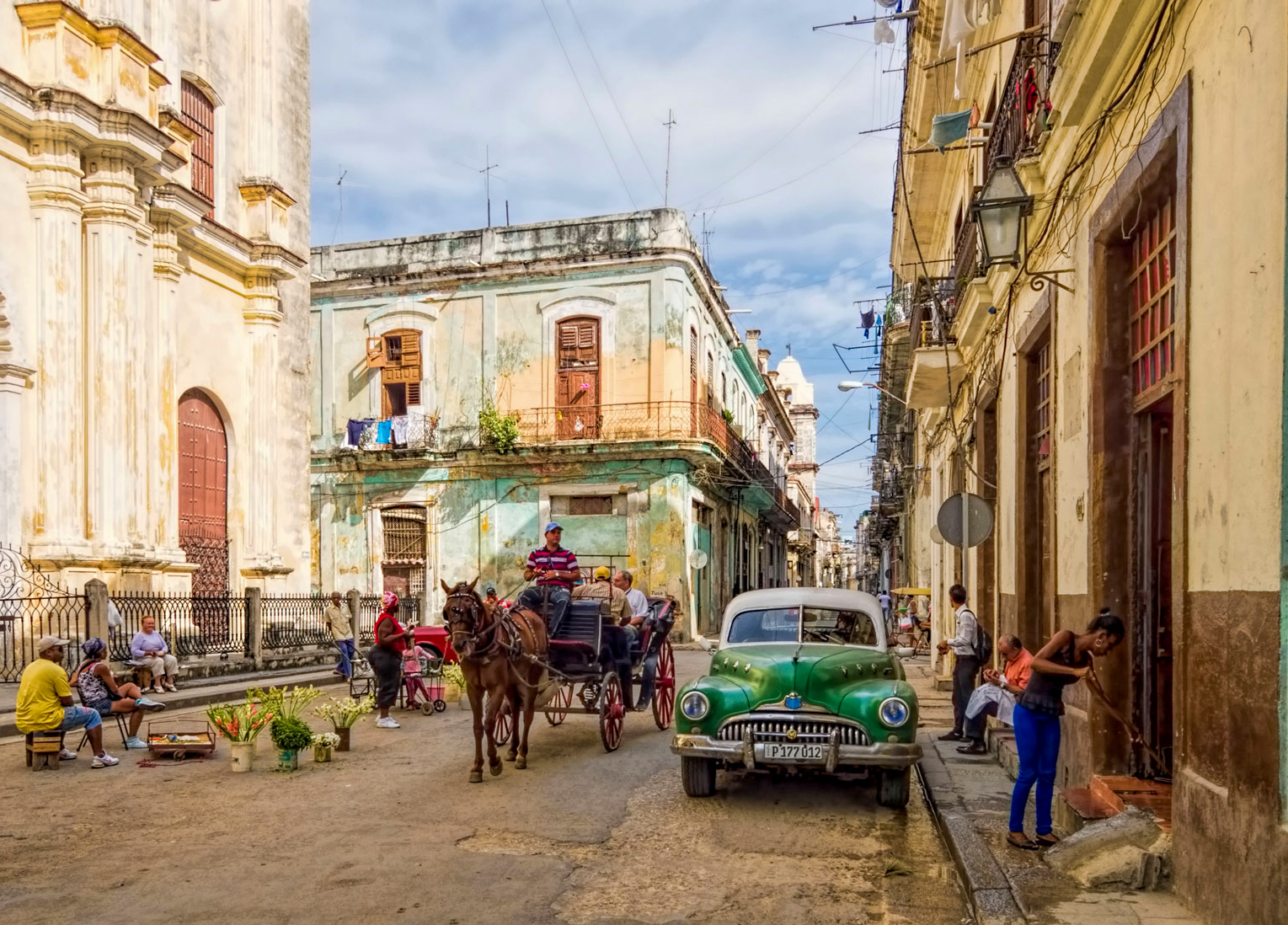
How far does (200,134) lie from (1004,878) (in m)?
18.6

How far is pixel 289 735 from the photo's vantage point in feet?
29.5

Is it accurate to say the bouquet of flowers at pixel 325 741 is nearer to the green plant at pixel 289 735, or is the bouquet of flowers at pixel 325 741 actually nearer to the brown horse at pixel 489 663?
the green plant at pixel 289 735

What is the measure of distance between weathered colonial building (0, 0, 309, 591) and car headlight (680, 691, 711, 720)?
415 inches

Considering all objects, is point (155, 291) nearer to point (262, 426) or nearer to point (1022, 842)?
point (262, 426)

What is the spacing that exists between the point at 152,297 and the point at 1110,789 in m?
15.4

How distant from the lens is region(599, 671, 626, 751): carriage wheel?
9.84m

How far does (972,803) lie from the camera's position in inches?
297

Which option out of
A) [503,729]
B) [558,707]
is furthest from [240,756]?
[558,707]

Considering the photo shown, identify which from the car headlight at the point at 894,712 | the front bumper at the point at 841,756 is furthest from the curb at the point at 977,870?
the car headlight at the point at 894,712

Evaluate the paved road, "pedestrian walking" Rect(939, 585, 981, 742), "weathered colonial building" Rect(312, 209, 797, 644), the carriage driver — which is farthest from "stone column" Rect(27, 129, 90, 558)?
"weathered colonial building" Rect(312, 209, 797, 644)

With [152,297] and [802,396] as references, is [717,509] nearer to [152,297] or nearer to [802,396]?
[152,297]

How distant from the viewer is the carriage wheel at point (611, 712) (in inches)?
388

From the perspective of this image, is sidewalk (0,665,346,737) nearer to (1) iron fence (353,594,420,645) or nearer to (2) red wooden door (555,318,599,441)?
(1) iron fence (353,594,420,645)

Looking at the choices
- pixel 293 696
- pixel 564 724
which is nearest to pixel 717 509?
pixel 564 724
